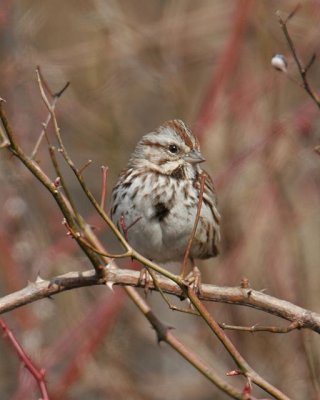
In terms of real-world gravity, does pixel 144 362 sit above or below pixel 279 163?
below

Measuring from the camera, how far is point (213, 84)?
6.05 metres

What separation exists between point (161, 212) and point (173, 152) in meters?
0.32

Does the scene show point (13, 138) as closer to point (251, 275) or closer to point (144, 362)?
point (251, 275)

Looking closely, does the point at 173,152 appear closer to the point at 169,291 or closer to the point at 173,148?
the point at 173,148

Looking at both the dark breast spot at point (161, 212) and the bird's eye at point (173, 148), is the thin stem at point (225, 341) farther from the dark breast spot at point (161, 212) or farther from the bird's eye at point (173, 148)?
the bird's eye at point (173, 148)

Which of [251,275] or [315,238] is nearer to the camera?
[251,275]

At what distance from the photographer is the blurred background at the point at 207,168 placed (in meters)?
5.88

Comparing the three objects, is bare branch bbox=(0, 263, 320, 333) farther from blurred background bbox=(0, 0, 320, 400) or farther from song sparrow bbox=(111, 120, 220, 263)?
blurred background bbox=(0, 0, 320, 400)

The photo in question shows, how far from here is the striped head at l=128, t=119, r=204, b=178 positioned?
14.6 feet

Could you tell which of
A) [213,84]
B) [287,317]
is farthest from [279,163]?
[287,317]

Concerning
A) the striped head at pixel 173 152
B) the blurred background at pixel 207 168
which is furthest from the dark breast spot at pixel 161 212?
the blurred background at pixel 207 168

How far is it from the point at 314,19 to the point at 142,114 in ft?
7.82

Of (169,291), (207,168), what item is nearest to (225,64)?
(207,168)

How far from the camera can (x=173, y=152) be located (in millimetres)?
4527
